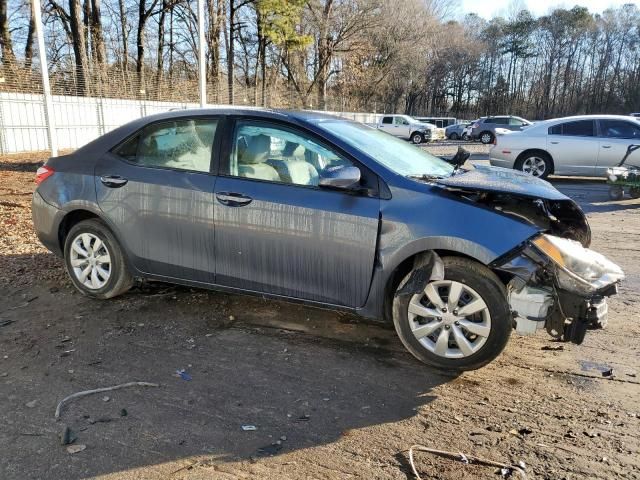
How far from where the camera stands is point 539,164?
1243 cm

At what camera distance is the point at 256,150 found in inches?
157

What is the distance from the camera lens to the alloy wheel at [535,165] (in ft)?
40.7

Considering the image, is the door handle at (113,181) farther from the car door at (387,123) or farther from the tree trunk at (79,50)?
the car door at (387,123)

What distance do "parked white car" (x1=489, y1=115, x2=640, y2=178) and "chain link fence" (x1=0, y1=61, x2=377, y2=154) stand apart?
967 cm

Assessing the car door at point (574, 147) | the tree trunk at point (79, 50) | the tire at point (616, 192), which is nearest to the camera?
the tire at point (616, 192)

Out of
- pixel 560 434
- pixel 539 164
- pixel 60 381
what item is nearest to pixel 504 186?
pixel 560 434

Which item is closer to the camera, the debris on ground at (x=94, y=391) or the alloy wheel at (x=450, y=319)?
the debris on ground at (x=94, y=391)

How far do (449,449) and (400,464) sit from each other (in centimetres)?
29

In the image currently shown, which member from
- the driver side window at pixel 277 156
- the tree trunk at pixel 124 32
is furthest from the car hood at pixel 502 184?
the tree trunk at pixel 124 32

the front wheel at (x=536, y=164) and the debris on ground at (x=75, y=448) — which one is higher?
the front wheel at (x=536, y=164)

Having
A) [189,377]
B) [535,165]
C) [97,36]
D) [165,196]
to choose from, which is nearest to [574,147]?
[535,165]

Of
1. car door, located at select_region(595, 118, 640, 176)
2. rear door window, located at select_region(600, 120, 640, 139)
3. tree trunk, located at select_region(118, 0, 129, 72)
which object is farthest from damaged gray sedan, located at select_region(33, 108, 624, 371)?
tree trunk, located at select_region(118, 0, 129, 72)

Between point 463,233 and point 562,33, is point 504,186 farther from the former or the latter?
point 562,33

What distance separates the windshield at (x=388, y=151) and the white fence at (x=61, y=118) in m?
15.4
